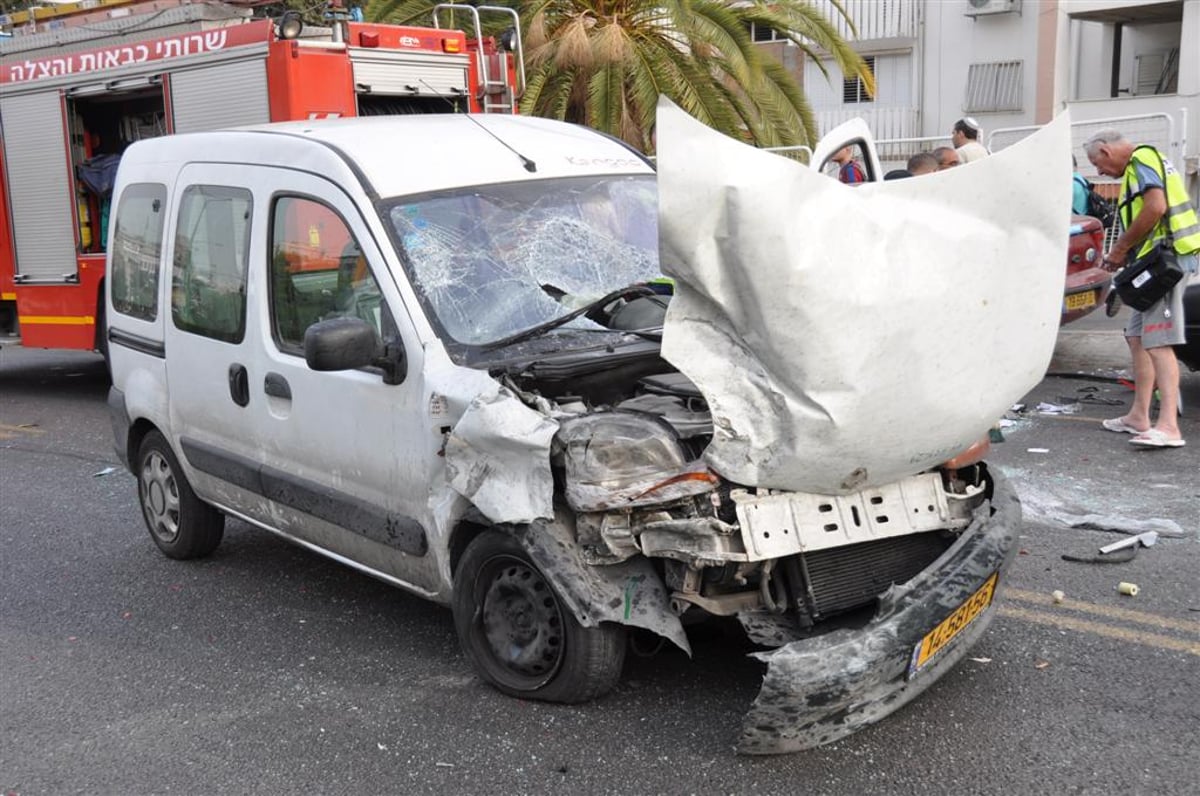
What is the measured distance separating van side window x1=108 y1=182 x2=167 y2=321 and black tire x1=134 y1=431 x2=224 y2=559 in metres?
0.65

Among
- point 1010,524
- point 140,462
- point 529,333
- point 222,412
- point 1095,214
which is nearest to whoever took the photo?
point 1010,524

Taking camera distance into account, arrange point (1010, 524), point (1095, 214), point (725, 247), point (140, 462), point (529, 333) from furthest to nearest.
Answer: point (1095, 214), point (140, 462), point (529, 333), point (1010, 524), point (725, 247)

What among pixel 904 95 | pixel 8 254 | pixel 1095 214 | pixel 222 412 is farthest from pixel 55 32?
pixel 904 95

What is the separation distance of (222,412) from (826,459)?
2.91m

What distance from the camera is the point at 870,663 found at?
355cm

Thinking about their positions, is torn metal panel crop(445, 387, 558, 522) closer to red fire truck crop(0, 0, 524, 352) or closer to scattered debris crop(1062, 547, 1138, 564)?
scattered debris crop(1062, 547, 1138, 564)

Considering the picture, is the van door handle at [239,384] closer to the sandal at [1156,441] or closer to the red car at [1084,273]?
the sandal at [1156,441]

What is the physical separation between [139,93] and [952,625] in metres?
9.01

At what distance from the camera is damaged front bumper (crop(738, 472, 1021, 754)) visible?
3527 mm

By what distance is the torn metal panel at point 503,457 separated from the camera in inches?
154

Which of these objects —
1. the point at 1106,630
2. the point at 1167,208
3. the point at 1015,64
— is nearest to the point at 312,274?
the point at 1106,630

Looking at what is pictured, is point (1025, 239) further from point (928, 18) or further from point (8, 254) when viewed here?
point (928, 18)

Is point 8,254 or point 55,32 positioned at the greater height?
point 55,32

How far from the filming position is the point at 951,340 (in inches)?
144
